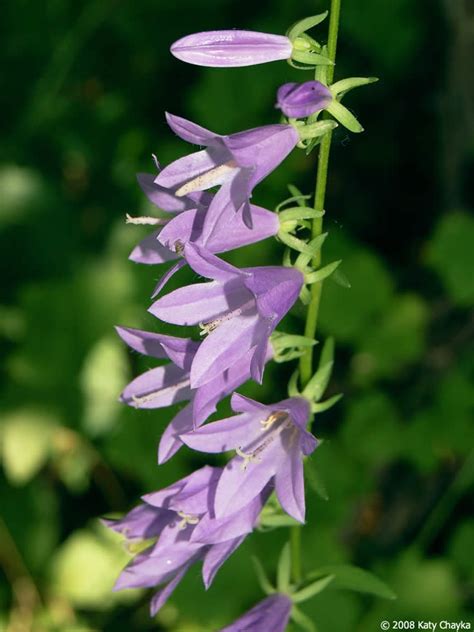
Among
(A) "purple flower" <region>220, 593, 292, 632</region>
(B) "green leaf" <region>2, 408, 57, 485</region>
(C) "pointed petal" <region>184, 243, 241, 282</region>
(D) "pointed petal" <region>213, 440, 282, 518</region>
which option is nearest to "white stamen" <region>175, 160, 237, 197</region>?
(C) "pointed petal" <region>184, 243, 241, 282</region>

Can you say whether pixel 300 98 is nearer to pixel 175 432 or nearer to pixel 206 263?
pixel 206 263

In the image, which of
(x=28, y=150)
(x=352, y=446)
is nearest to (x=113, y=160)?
(x=28, y=150)

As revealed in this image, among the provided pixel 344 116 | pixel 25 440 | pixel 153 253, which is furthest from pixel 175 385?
pixel 25 440

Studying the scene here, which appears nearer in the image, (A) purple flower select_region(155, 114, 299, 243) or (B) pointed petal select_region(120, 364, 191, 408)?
(A) purple flower select_region(155, 114, 299, 243)

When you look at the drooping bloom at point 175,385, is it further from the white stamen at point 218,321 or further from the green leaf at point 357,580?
the green leaf at point 357,580

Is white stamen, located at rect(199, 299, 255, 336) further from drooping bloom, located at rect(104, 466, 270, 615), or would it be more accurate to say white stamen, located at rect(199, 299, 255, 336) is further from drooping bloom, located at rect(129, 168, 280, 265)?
drooping bloom, located at rect(104, 466, 270, 615)
